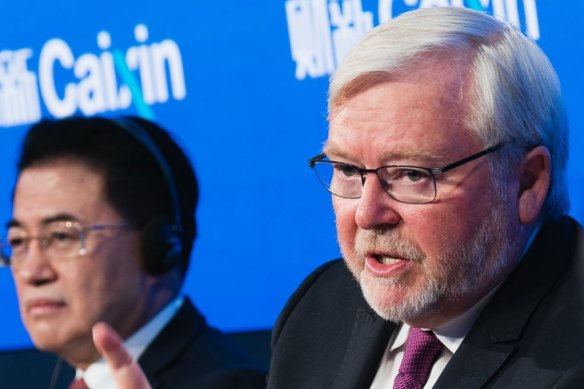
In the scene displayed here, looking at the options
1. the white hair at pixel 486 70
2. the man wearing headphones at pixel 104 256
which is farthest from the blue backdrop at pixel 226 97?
the white hair at pixel 486 70

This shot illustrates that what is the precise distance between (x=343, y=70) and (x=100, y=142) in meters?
0.53

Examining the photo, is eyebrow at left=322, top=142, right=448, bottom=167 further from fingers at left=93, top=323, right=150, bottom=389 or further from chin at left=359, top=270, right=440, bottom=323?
fingers at left=93, top=323, right=150, bottom=389

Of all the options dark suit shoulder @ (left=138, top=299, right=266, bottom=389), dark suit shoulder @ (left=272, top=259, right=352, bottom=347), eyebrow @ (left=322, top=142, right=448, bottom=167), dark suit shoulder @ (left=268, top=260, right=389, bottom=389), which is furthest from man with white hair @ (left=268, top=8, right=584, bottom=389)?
dark suit shoulder @ (left=138, top=299, right=266, bottom=389)

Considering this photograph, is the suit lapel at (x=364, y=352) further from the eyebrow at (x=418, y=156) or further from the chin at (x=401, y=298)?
the eyebrow at (x=418, y=156)

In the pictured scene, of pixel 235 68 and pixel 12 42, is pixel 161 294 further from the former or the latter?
pixel 12 42

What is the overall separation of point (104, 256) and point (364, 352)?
495 mm

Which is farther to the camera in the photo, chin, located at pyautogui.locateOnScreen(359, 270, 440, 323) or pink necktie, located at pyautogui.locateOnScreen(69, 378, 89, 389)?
pink necktie, located at pyautogui.locateOnScreen(69, 378, 89, 389)

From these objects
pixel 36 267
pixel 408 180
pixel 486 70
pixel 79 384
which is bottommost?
pixel 79 384

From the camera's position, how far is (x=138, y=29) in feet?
7.68

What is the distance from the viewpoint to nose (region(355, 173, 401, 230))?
4.89ft

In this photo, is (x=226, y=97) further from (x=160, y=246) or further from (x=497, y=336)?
(x=497, y=336)

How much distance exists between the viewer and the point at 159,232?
6.22 feet

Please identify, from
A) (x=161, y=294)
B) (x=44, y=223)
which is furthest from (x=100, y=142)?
(x=161, y=294)

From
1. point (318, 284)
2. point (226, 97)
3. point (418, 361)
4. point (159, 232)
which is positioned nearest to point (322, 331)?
point (318, 284)
